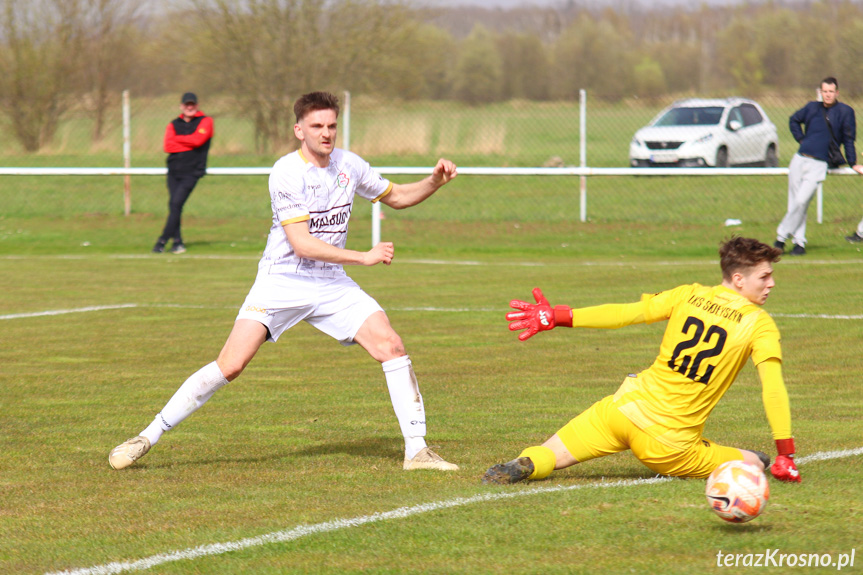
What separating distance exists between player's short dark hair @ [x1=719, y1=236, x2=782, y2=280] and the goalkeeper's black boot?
1281 millimetres

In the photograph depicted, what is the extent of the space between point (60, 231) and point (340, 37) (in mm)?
11331

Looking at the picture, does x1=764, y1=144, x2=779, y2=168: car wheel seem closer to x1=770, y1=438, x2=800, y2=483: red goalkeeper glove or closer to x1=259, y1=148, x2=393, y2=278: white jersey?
x1=259, y1=148, x2=393, y2=278: white jersey

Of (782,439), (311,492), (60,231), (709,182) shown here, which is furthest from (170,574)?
(709,182)

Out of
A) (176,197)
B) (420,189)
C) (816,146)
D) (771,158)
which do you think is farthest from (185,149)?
(420,189)

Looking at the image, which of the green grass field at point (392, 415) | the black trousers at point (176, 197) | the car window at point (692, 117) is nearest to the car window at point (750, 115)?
the car window at point (692, 117)

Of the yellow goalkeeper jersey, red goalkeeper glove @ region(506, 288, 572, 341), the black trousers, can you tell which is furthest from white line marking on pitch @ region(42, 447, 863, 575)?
the black trousers

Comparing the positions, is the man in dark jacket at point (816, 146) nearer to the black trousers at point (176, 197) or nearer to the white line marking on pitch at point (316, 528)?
the black trousers at point (176, 197)

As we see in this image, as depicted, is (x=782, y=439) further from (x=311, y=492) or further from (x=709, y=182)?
(x=709, y=182)

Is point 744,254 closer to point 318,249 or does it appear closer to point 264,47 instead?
point 318,249

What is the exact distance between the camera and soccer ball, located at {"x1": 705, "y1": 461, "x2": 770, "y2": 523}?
15.0ft

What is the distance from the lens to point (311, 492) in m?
5.50

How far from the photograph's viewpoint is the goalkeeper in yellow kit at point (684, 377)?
518 cm

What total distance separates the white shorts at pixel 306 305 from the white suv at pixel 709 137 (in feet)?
52.2

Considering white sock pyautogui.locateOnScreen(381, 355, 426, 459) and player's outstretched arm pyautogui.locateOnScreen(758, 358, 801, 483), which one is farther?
white sock pyautogui.locateOnScreen(381, 355, 426, 459)
